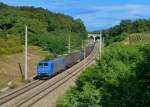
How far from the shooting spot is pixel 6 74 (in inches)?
2520

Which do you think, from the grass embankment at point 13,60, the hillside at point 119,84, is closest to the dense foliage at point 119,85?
the hillside at point 119,84

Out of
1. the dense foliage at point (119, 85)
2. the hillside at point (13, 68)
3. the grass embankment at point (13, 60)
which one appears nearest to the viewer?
the dense foliage at point (119, 85)

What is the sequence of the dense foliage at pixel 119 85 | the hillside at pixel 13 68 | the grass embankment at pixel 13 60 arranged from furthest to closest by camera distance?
the grass embankment at pixel 13 60
the hillside at pixel 13 68
the dense foliage at pixel 119 85

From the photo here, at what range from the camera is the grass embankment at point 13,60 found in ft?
201

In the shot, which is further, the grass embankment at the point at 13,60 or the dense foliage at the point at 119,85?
the grass embankment at the point at 13,60

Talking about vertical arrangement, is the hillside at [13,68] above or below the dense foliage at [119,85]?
below

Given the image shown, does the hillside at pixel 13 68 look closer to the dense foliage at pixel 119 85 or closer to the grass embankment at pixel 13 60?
the grass embankment at pixel 13 60

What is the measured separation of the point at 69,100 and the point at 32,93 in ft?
62.1

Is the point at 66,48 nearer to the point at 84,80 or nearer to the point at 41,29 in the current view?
the point at 41,29

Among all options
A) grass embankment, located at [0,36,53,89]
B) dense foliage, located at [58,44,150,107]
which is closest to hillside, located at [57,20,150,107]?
dense foliage, located at [58,44,150,107]

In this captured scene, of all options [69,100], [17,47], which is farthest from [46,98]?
[17,47]

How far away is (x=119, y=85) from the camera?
24562mm

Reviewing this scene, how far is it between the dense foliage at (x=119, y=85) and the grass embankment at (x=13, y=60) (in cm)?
2252

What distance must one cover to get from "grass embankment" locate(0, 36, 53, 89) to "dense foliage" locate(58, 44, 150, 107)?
73.9 ft
